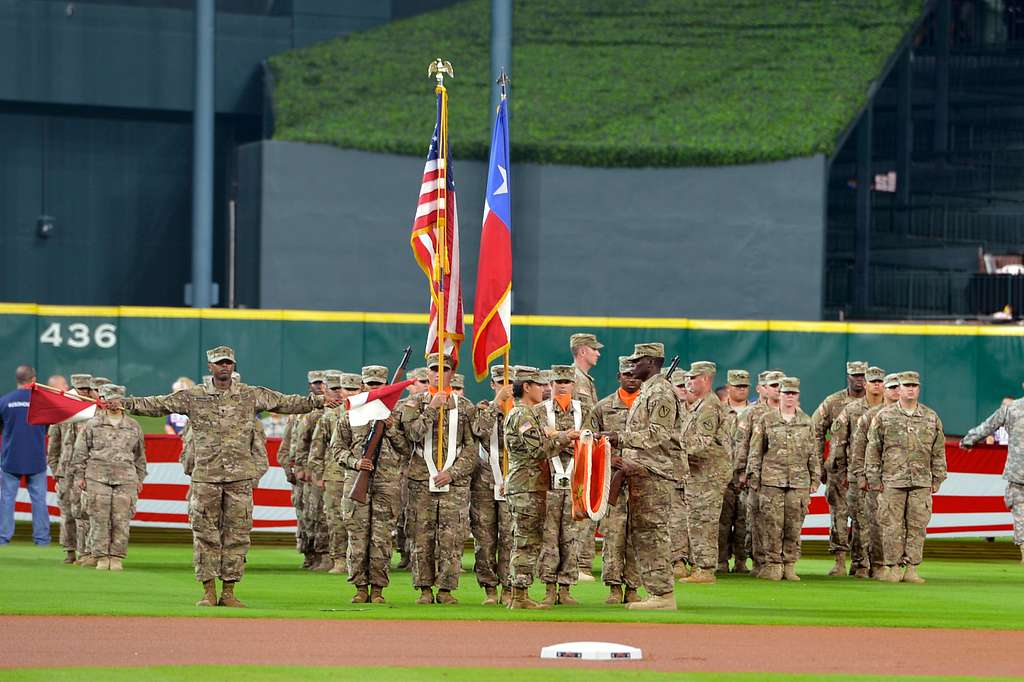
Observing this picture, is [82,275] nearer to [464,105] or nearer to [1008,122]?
[464,105]

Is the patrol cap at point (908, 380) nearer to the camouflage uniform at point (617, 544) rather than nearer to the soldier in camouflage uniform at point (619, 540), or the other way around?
the soldier in camouflage uniform at point (619, 540)

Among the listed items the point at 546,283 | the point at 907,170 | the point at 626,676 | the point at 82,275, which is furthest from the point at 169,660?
the point at 907,170

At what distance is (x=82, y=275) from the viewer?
41656 millimetres

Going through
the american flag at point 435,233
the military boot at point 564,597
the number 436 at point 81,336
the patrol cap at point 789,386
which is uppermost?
the american flag at point 435,233

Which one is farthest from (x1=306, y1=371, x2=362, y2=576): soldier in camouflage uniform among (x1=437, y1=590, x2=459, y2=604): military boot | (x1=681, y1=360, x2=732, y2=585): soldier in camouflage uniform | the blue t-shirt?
the blue t-shirt

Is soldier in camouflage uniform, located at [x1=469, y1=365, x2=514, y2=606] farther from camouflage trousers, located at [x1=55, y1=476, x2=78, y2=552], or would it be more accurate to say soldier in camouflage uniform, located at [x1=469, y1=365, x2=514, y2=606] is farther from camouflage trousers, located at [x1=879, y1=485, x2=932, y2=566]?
camouflage trousers, located at [x1=55, y1=476, x2=78, y2=552]

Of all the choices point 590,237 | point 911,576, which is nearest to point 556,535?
point 911,576

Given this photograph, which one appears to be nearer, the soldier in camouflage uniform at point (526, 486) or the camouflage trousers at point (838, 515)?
the soldier in camouflage uniform at point (526, 486)

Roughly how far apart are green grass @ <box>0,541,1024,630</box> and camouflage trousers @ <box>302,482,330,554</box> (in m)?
0.37

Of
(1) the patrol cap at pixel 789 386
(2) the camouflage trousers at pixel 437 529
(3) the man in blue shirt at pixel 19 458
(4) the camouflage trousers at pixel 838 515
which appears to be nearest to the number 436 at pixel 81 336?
(3) the man in blue shirt at pixel 19 458

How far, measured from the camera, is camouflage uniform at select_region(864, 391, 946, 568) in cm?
1966

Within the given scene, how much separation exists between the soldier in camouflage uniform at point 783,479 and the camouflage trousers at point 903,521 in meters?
0.85

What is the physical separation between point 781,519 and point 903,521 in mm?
1278

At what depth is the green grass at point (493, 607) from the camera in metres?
15.5
